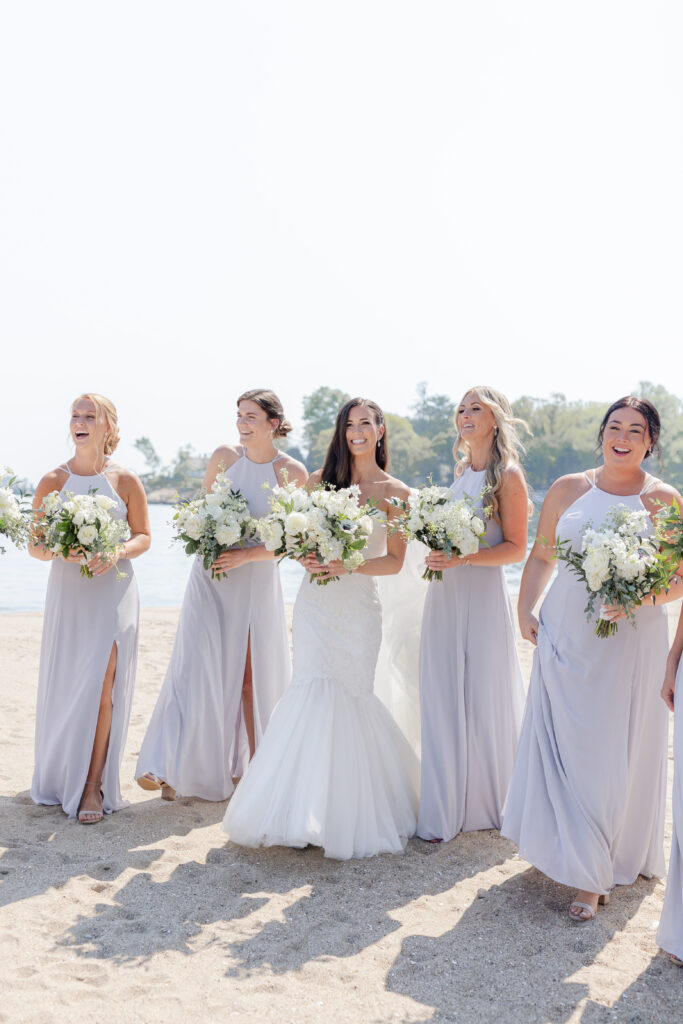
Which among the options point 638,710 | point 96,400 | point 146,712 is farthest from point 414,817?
point 146,712

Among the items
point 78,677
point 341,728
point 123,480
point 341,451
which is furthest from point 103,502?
point 341,728

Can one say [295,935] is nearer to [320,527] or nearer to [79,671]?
[320,527]

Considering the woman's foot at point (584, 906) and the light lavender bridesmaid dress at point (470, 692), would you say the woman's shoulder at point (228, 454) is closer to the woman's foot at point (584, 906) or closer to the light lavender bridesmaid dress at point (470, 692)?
the light lavender bridesmaid dress at point (470, 692)

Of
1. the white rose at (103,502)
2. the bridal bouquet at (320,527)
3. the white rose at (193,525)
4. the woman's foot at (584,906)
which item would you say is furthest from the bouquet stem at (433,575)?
the white rose at (103,502)

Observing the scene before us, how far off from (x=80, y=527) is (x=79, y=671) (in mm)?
1135

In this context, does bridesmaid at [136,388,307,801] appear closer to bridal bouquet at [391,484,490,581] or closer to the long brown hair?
the long brown hair

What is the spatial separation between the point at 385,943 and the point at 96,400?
4.08 metres

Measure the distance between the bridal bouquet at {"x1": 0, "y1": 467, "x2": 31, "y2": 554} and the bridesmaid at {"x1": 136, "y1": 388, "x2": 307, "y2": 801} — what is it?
1216 mm

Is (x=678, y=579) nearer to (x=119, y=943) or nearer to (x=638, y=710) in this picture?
(x=638, y=710)

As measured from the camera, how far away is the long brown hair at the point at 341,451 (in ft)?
19.4

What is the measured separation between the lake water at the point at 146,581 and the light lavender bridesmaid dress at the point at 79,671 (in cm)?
1110

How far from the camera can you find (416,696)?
21.2 feet

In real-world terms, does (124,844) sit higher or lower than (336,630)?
lower

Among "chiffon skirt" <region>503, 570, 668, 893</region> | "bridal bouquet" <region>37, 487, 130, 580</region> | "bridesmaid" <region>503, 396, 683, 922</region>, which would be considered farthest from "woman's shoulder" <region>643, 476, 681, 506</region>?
"bridal bouquet" <region>37, 487, 130, 580</region>
